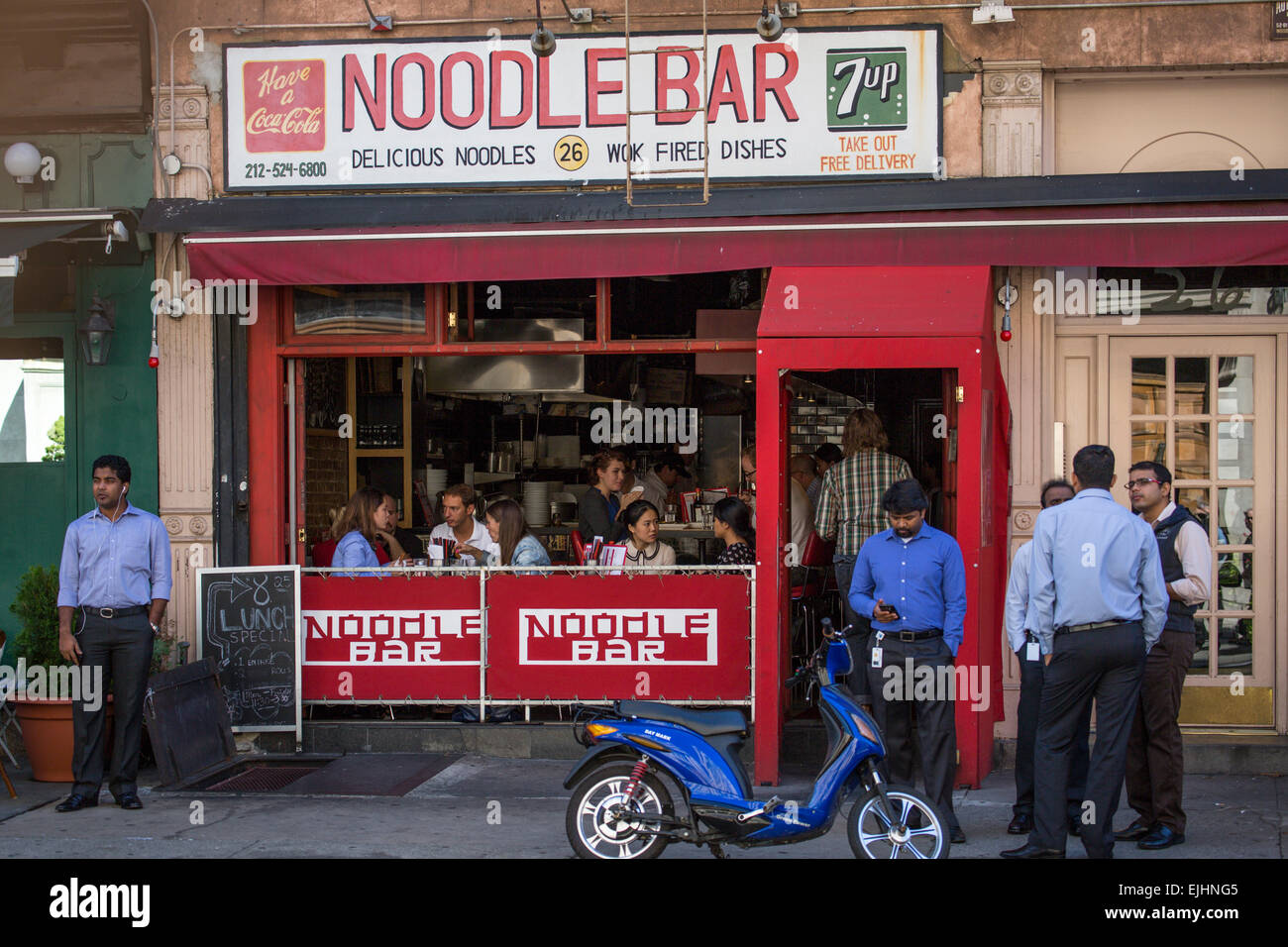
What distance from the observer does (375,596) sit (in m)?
9.34

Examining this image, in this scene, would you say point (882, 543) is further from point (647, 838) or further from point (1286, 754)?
point (1286, 754)

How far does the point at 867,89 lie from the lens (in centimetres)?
915

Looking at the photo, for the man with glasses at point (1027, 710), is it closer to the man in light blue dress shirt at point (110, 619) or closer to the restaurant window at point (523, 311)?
the restaurant window at point (523, 311)

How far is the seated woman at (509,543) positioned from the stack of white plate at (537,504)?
8.87 feet

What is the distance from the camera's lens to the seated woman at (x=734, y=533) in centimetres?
904

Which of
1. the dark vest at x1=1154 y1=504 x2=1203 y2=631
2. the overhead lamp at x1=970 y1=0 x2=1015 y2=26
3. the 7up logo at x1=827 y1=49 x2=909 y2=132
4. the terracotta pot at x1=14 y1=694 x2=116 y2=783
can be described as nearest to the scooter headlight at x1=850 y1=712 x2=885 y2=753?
the dark vest at x1=1154 y1=504 x2=1203 y2=631

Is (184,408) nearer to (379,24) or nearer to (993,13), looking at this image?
(379,24)

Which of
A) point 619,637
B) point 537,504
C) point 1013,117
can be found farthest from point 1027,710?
point 537,504

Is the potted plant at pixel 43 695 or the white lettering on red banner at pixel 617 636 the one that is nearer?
the potted plant at pixel 43 695

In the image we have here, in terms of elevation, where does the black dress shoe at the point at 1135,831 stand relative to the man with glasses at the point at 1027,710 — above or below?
below

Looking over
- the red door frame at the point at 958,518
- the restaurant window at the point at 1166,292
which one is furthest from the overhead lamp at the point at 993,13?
the red door frame at the point at 958,518
